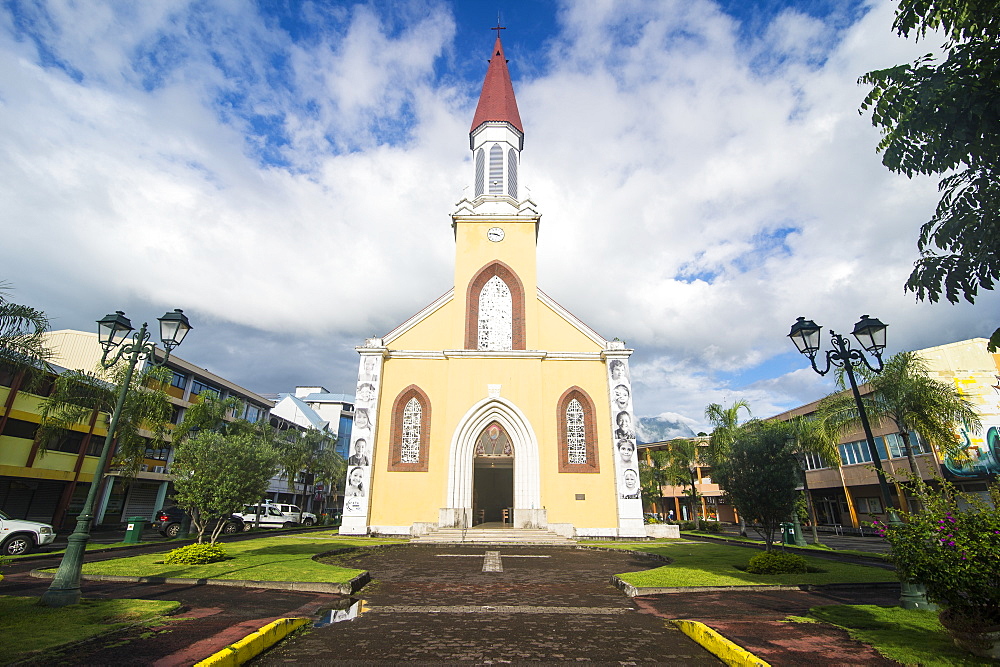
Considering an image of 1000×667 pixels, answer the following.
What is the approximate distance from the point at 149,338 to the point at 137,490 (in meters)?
30.2

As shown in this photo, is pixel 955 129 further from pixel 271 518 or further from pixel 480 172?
pixel 271 518

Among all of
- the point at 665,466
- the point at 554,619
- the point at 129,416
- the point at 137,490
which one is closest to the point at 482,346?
the point at 129,416

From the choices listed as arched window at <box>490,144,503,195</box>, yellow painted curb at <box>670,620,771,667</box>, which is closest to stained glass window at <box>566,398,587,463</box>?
arched window at <box>490,144,503,195</box>

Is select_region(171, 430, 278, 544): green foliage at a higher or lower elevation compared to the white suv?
higher

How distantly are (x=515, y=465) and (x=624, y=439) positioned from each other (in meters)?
5.18

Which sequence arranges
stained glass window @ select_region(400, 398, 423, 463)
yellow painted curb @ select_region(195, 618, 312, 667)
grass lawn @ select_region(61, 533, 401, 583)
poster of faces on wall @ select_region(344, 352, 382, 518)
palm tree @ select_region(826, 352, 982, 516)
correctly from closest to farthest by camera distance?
yellow painted curb @ select_region(195, 618, 312, 667) < grass lawn @ select_region(61, 533, 401, 583) < palm tree @ select_region(826, 352, 982, 516) < poster of faces on wall @ select_region(344, 352, 382, 518) < stained glass window @ select_region(400, 398, 423, 463)

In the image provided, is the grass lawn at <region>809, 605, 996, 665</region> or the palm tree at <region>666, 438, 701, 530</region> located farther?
the palm tree at <region>666, 438, 701, 530</region>

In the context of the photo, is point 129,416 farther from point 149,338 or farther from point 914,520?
point 914,520

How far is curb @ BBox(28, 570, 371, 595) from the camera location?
364 inches

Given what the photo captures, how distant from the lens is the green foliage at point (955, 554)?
4.91m

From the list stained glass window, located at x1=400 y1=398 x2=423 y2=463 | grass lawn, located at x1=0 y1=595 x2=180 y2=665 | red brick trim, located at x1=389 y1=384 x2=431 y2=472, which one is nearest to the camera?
grass lawn, located at x1=0 y1=595 x2=180 y2=665

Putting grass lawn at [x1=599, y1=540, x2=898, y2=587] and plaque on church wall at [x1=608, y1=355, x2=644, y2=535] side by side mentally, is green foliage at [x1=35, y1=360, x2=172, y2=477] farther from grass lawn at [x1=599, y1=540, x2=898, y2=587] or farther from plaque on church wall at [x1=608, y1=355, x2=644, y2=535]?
plaque on church wall at [x1=608, y1=355, x2=644, y2=535]

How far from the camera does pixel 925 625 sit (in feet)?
21.3

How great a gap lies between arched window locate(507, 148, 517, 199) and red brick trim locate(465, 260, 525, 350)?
508 centimetres
